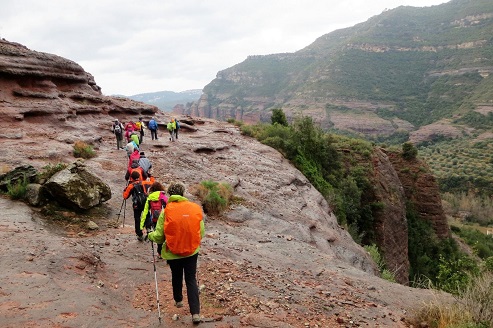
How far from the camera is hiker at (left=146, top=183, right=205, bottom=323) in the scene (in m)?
4.98

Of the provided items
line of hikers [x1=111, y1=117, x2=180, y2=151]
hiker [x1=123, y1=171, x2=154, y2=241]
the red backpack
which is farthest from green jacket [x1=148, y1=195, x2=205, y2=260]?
line of hikers [x1=111, y1=117, x2=180, y2=151]

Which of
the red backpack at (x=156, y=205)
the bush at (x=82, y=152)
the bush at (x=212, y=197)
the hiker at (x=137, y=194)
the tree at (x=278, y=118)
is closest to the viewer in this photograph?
the red backpack at (x=156, y=205)

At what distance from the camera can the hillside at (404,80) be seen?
11700cm

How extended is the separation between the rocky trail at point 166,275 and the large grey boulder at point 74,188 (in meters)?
0.30

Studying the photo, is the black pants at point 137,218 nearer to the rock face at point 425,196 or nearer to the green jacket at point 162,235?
the green jacket at point 162,235

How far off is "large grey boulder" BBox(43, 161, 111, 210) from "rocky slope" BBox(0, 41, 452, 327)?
11.9 inches

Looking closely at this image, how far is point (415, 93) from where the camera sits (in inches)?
5517

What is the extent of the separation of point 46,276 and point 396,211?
3077 centimetres

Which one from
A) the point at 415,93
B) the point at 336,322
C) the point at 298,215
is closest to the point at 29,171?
the point at 336,322

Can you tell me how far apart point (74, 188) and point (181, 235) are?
5.25m

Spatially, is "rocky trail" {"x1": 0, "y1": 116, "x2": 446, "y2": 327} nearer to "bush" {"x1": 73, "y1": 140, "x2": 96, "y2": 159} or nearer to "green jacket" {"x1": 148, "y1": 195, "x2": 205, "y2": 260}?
"bush" {"x1": 73, "y1": 140, "x2": 96, "y2": 159}

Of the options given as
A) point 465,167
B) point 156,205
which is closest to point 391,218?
point 156,205

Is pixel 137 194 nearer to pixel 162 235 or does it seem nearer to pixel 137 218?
pixel 137 218

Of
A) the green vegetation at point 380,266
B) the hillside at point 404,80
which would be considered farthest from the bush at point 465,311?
the hillside at point 404,80
